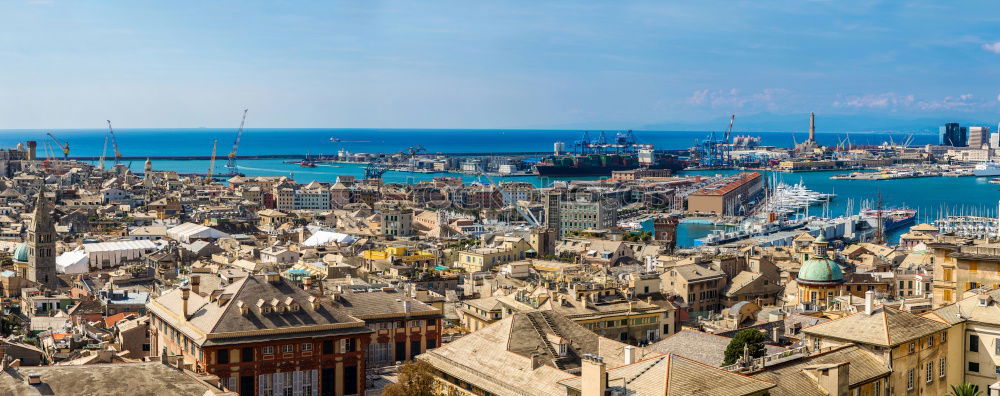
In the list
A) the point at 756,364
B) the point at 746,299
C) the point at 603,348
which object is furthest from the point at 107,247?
the point at 756,364

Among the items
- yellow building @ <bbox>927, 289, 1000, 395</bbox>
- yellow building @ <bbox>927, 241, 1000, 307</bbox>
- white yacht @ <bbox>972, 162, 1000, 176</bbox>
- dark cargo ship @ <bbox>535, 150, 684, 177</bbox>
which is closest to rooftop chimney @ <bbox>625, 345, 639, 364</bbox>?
yellow building @ <bbox>927, 289, 1000, 395</bbox>

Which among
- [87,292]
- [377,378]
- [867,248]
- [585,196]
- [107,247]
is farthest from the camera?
[585,196]

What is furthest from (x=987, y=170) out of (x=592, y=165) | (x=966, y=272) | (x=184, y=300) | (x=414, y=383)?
(x=414, y=383)

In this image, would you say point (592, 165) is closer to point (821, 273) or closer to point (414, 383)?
point (821, 273)

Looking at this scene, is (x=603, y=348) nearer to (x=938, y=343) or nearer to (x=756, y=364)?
(x=756, y=364)

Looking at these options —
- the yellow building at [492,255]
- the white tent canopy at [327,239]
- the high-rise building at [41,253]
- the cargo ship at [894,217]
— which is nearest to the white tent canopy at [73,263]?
the high-rise building at [41,253]
